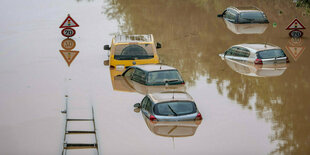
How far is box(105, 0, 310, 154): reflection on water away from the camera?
65.2 feet

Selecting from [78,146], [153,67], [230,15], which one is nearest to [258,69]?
[153,67]

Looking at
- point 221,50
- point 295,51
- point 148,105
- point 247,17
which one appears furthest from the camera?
point 247,17

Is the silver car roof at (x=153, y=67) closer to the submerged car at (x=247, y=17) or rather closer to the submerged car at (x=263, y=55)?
the submerged car at (x=263, y=55)

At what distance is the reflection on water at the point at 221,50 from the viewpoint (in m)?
19.9

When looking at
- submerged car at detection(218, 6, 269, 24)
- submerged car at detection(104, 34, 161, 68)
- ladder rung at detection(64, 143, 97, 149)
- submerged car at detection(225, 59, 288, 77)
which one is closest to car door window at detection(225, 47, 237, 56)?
submerged car at detection(225, 59, 288, 77)

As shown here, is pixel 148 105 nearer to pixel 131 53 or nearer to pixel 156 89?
pixel 156 89

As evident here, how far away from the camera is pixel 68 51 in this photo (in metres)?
33.6

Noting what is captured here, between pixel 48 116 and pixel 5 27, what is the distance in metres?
25.2

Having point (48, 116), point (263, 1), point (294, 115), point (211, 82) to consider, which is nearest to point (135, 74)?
point (211, 82)

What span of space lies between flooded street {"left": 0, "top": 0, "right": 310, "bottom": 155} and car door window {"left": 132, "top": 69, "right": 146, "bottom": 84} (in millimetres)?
280

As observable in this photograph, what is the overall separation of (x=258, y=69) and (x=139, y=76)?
654 centimetres

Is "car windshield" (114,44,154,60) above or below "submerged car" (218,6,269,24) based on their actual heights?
below

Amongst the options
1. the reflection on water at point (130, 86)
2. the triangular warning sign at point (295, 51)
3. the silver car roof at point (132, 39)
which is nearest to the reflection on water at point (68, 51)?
the silver car roof at point (132, 39)

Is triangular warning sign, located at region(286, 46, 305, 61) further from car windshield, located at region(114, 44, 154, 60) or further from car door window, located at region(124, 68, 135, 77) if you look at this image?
car door window, located at region(124, 68, 135, 77)
